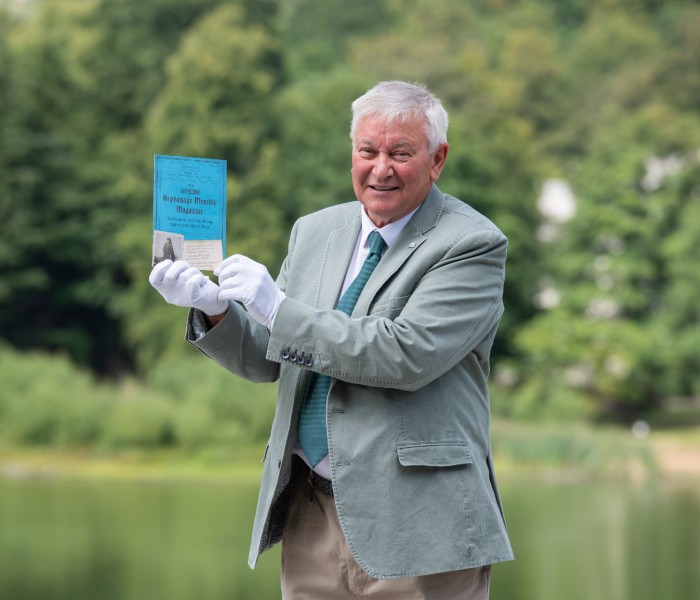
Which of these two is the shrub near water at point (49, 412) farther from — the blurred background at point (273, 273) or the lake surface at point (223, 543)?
the lake surface at point (223, 543)

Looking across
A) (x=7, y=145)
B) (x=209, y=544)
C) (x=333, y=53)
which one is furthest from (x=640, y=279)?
(x=333, y=53)

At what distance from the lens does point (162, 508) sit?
12.4m

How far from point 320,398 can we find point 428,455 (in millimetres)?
235

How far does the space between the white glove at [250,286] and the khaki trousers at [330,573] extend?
39 centimetres

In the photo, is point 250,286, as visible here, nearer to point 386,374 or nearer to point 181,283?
point 181,283

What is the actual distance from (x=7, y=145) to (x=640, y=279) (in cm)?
1075

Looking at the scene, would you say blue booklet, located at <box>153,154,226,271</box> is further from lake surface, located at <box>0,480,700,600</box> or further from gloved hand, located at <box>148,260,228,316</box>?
lake surface, located at <box>0,480,700,600</box>

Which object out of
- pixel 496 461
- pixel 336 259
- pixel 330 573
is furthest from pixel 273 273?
pixel 330 573

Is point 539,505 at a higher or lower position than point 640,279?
lower

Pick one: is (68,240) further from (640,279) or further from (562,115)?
(562,115)

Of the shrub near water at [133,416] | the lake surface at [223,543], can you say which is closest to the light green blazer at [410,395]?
the lake surface at [223,543]

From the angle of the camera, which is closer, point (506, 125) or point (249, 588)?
point (249, 588)

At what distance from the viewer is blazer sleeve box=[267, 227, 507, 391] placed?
7.14 ft

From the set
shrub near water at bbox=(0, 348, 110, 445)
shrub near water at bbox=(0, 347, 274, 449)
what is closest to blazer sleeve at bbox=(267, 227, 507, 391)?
shrub near water at bbox=(0, 347, 274, 449)
